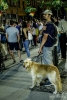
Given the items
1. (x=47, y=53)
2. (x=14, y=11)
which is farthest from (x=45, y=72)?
(x=14, y=11)

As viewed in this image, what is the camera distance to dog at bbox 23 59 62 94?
6.60 m

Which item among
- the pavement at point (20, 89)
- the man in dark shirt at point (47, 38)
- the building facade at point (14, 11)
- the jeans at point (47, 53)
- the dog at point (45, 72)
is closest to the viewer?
the pavement at point (20, 89)

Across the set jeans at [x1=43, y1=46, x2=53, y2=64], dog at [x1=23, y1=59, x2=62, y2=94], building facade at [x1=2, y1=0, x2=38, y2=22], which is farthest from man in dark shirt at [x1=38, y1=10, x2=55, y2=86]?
building facade at [x1=2, y1=0, x2=38, y2=22]

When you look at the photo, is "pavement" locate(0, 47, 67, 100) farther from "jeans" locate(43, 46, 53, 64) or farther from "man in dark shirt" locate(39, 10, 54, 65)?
"man in dark shirt" locate(39, 10, 54, 65)

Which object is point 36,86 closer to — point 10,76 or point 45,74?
point 45,74

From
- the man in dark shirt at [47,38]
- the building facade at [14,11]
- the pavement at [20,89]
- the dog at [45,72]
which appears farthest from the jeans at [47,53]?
the building facade at [14,11]

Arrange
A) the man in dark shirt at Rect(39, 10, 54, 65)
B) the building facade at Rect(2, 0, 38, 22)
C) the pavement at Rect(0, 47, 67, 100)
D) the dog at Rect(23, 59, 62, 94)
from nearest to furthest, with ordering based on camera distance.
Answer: the pavement at Rect(0, 47, 67, 100)
the dog at Rect(23, 59, 62, 94)
the man in dark shirt at Rect(39, 10, 54, 65)
the building facade at Rect(2, 0, 38, 22)

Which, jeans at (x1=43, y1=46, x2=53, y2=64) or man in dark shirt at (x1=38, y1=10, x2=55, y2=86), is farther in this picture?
jeans at (x1=43, y1=46, x2=53, y2=64)

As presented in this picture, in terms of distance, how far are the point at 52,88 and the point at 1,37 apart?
18.3 ft

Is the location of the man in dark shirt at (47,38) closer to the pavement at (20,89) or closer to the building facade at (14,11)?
the pavement at (20,89)

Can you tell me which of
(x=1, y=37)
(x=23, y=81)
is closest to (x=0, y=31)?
(x=1, y=37)

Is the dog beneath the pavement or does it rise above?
above

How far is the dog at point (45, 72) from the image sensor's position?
6.60 metres

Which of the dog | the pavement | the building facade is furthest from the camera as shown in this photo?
the building facade
